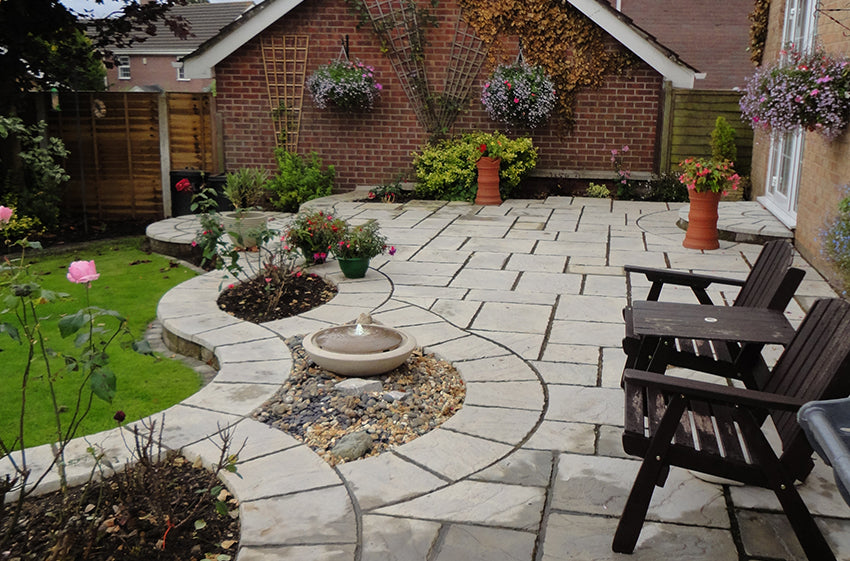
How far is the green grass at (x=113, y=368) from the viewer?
4109mm

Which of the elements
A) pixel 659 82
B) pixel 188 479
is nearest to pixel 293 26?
pixel 659 82

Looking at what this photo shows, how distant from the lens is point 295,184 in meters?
10.3

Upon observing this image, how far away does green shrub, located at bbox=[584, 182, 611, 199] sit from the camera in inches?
413

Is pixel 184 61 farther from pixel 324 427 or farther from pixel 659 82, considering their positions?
pixel 324 427

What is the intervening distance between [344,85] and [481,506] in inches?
325

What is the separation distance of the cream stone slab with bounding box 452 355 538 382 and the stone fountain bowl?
13.2 inches

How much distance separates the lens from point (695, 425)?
8.98 feet

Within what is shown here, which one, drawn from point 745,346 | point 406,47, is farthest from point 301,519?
point 406,47

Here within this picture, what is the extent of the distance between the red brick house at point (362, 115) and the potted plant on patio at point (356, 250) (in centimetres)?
499

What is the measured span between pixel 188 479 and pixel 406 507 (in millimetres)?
885

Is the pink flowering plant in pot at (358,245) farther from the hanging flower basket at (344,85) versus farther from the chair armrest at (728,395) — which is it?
the hanging flower basket at (344,85)

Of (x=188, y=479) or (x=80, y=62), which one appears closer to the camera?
(x=188, y=479)

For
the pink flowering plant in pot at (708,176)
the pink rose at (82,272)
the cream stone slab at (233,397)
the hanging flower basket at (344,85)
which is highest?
the hanging flower basket at (344,85)

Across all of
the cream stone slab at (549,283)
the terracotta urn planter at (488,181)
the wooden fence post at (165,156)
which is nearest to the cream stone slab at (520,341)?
the cream stone slab at (549,283)
